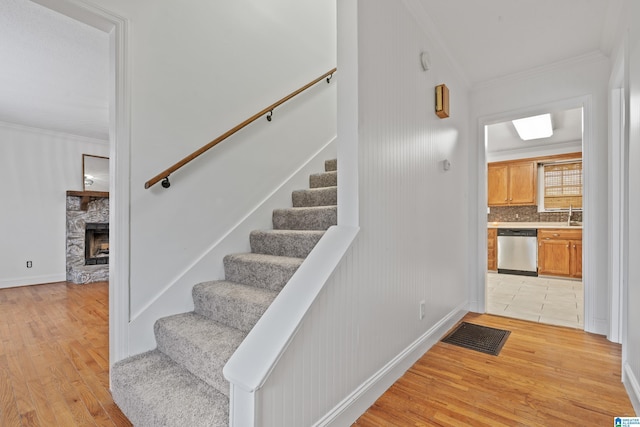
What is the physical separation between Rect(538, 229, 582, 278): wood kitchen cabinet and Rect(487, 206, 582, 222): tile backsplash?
708mm

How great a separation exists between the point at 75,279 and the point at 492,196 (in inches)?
313

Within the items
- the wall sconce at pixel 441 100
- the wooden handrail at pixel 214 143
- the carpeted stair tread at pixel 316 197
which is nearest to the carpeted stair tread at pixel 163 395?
the wooden handrail at pixel 214 143

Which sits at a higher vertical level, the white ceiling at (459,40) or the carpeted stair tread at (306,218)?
the white ceiling at (459,40)

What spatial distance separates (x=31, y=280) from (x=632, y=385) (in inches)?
277

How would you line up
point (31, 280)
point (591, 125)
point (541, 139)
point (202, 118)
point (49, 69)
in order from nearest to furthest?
point (202, 118) < point (591, 125) < point (49, 69) < point (31, 280) < point (541, 139)

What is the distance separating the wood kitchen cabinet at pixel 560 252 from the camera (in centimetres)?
516

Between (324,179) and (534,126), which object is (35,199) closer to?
(324,179)

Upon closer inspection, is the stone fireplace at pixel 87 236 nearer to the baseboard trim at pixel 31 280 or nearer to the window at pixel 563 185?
the baseboard trim at pixel 31 280

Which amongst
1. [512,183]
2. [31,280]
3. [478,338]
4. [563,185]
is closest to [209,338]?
[478,338]

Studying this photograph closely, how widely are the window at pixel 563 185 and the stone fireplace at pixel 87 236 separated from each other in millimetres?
8321

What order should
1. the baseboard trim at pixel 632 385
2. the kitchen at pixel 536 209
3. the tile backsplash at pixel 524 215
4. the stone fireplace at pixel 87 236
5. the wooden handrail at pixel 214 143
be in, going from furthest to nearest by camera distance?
1. the tile backsplash at pixel 524 215
2. the stone fireplace at pixel 87 236
3. the kitchen at pixel 536 209
4. the wooden handrail at pixel 214 143
5. the baseboard trim at pixel 632 385

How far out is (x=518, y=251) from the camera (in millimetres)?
5715

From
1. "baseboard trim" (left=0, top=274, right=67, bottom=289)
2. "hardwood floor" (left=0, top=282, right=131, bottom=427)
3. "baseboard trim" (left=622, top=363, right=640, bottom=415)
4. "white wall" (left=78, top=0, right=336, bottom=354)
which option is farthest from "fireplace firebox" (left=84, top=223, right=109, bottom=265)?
"baseboard trim" (left=622, top=363, right=640, bottom=415)

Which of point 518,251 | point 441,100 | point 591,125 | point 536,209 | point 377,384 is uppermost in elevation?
point 441,100
